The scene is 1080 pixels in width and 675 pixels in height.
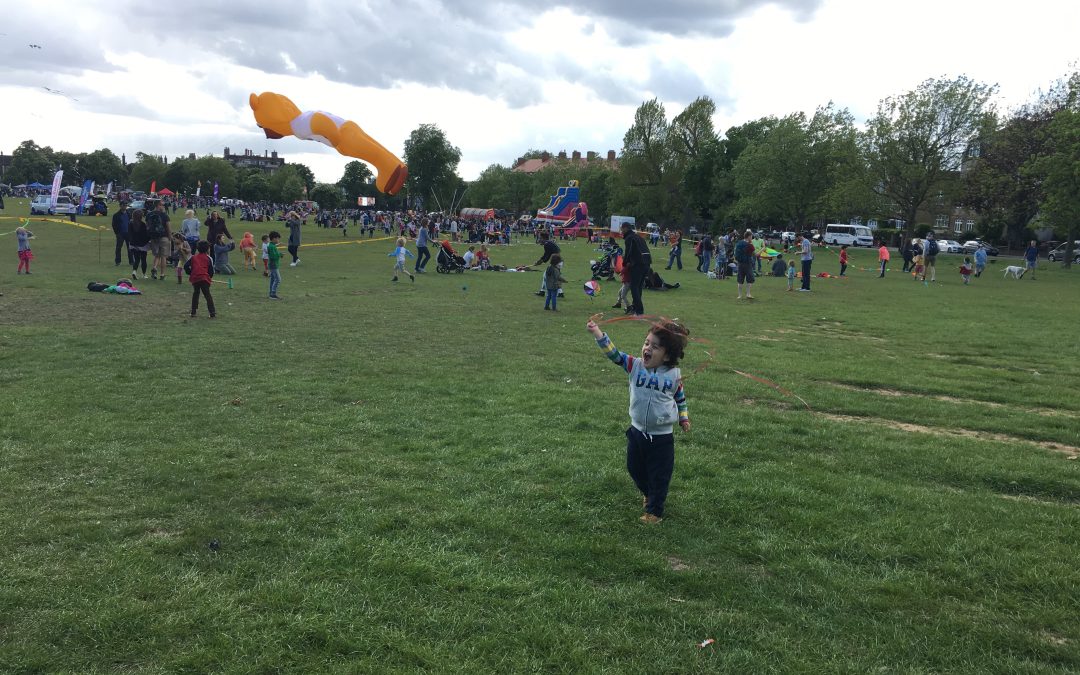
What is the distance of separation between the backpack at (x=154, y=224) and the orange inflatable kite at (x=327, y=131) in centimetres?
492

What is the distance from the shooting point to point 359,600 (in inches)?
152

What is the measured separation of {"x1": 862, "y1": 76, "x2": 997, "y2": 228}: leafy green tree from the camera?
50.1m

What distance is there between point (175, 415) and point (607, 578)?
5.20 meters

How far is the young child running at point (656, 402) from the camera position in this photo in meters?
4.98

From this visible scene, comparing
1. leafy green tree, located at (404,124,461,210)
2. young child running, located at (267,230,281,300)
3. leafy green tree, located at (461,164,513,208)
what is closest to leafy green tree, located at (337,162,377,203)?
leafy green tree, located at (461,164,513,208)

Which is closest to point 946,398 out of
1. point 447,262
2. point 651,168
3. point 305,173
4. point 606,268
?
point 606,268

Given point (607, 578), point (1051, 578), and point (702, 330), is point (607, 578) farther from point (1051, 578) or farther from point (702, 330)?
point (702, 330)

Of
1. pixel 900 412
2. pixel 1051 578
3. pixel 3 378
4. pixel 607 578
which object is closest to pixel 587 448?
pixel 607 578

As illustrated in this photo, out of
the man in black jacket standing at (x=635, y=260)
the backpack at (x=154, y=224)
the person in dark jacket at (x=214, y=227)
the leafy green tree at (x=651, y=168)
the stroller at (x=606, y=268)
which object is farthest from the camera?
the leafy green tree at (x=651, y=168)

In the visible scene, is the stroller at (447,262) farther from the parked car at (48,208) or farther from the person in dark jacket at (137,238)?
the parked car at (48,208)

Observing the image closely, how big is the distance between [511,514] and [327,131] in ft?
70.9

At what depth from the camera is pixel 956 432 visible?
7379 millimetres

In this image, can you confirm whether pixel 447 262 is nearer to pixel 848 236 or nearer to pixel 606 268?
pixel 606 268

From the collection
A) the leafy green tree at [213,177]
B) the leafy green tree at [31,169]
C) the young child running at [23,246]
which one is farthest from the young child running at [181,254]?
the leafy green tree at [31,169]
